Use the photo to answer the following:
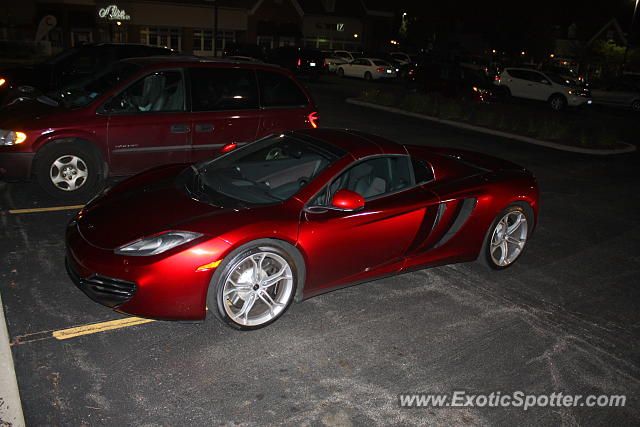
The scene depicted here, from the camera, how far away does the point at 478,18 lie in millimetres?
66250

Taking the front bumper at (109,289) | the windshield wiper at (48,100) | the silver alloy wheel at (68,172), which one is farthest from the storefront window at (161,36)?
the front bumper at (109,289)

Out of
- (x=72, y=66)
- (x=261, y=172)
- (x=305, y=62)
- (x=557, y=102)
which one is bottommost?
(x=261, y=172)

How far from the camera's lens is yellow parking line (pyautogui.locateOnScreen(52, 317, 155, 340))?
4285mm

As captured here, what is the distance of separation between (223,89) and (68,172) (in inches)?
93.0

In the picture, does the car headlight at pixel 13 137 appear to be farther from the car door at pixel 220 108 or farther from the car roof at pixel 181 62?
the car door at pixel 220 108

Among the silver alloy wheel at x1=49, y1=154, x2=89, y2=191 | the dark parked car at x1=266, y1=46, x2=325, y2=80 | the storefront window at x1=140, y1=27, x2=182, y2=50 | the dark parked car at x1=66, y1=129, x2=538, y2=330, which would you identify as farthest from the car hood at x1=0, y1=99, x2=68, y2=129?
the storefront window at x1=140, y1=27, x2=182, y2=50

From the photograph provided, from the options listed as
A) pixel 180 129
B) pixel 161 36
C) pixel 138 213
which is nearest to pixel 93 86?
pixel 180 129

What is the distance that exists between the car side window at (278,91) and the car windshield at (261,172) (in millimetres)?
2781

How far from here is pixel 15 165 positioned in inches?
274

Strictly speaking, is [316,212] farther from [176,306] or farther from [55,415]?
[55,415]

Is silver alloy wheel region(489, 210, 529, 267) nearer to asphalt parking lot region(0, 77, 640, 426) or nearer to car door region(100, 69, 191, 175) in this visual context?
asphalt parking lot region(0, 77, 640, 426)

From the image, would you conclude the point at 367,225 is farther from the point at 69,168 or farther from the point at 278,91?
the point at 69,168

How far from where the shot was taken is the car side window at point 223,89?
25.4 ft

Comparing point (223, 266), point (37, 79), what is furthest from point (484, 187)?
point (37, 79)
